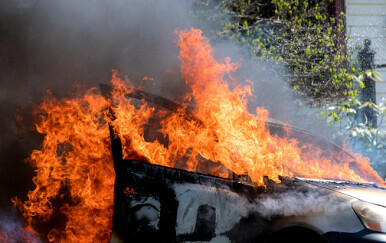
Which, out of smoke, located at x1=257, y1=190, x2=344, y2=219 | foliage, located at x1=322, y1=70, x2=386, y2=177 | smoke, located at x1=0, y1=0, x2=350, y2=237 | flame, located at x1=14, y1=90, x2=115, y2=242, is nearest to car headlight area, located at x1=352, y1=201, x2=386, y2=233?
smoke, located at x1=257, y1=190, x2=344, y2=219

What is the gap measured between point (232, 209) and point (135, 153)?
3.63 ft

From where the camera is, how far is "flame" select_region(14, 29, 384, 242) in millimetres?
3078

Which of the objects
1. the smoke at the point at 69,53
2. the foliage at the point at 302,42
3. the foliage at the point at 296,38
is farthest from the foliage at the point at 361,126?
the smoke at the point at 69,53

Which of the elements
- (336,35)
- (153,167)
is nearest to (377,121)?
(336,35)

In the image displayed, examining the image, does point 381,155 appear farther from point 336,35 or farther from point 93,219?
point 93,219

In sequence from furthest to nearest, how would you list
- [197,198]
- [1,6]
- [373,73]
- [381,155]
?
1. [373,73]
2. [381,155]
3. [1,6]
4. [197,198]

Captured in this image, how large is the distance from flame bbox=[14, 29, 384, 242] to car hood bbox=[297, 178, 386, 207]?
0.21 metres

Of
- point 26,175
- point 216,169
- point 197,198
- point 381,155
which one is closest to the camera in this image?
point 197,198

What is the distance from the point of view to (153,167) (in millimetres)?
2854

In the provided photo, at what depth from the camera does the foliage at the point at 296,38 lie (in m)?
7.45

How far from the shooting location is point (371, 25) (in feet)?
27.1

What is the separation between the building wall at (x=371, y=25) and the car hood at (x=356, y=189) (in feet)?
19.5

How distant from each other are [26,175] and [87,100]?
1.43m

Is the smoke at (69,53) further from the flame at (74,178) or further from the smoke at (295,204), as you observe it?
the smoke at (295,204)
